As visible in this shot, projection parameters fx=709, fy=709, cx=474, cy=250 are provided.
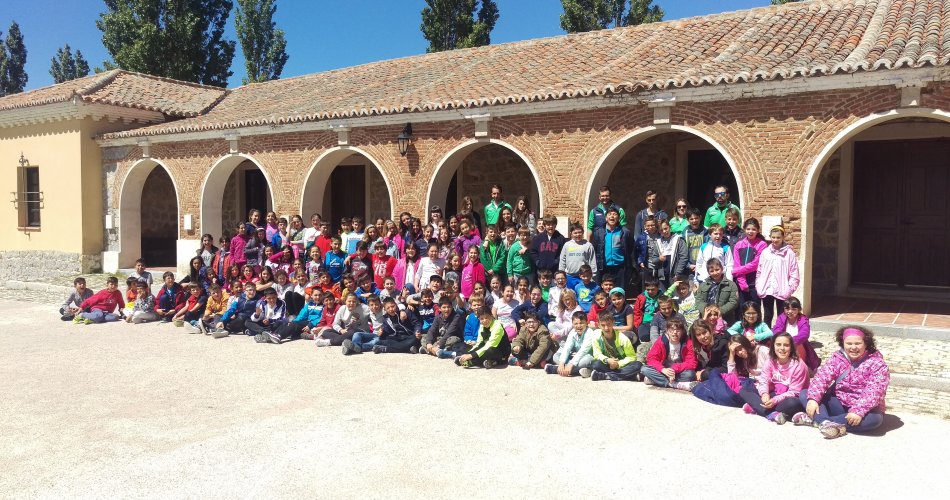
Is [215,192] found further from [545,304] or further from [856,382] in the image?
[856,382]

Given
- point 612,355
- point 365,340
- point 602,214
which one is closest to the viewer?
point 612,355

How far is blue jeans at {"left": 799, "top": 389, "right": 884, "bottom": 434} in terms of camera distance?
16.6 ft

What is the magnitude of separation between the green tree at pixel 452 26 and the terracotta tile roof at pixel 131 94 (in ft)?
25.7

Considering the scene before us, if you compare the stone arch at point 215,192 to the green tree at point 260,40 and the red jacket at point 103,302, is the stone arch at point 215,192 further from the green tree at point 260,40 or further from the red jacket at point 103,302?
the green tree at point 260,40

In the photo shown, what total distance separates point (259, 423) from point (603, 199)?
5.17m

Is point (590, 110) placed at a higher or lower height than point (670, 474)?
higher

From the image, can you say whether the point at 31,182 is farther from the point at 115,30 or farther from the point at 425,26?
the point at 425,26

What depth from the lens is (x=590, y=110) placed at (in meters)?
10.3

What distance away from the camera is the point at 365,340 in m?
8.38

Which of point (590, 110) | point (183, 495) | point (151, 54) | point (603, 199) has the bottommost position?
point (183, 495)

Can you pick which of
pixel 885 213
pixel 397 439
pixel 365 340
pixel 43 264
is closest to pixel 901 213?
pixel 885 213

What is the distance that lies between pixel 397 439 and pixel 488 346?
2.49 metres

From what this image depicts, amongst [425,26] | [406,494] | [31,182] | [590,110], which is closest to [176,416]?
[406,494]

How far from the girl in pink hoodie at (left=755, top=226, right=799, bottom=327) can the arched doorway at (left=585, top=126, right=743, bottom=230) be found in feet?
14.7
